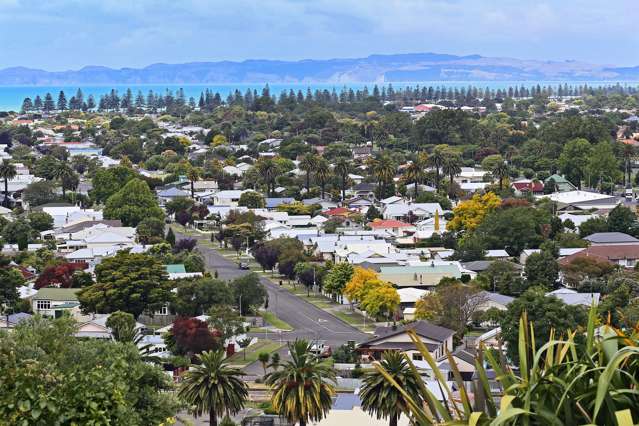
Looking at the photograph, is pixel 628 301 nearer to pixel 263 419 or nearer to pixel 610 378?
pixel 263 419

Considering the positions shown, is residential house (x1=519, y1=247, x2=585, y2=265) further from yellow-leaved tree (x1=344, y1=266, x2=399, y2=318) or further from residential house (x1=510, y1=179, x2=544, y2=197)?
residential house (x1=510, y1=179, x2=544, y2=197)

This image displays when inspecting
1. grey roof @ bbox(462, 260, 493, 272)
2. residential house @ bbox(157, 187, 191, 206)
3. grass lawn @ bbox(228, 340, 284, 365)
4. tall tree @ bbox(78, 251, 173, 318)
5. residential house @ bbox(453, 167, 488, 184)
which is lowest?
residential house @ bbox(157, 187, 191, 206)

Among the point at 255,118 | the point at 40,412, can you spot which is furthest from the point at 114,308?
the point at 255,118

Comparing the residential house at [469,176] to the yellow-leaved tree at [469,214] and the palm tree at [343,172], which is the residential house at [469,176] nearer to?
the palm tree at [343,172]

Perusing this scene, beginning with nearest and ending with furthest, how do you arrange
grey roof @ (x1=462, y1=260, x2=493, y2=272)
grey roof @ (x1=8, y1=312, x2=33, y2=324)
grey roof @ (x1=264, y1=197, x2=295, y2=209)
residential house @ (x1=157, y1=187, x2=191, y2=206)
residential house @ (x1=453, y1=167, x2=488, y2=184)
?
1. grey roof @ (x1=8, y1=312, x2=33, y2=324)
2. grey roof @ (x1=462, y1=260, x2=493, y2=272)
3. grey roof @ (x1=264, y1=197, x2=295, y2=209)
4. residential house @ (x1=157, y1=187, x2=191, y2=206)
5. residential house @ (x1=453, y1=167, x2=488, y2=184)

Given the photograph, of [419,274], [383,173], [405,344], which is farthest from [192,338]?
[383,173]

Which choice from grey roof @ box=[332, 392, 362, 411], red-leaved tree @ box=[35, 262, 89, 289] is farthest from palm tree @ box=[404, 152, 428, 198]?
grey roof @ box=[332, 392, 362, 411]

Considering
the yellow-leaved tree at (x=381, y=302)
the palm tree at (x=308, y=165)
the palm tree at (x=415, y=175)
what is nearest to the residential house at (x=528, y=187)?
the palm tree at (x=415, y=175)
